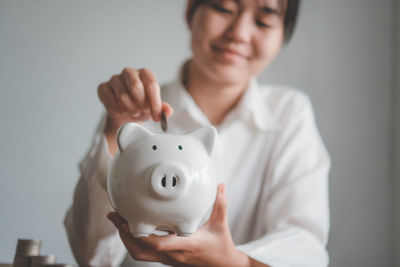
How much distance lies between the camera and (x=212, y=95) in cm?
122

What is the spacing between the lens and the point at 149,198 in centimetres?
54

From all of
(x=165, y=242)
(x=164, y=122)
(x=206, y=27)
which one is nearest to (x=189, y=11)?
(x=206, y=27)

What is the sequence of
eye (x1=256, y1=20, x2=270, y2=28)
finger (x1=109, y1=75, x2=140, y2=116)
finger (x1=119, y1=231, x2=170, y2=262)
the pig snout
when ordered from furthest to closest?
eye (x1=256, y1=20, x2=270, y2=28), finger (x1=109, y1=75, x2=140, y2=116), finger (x1=119, y1=231, x2=170, y2=262), the pig snout

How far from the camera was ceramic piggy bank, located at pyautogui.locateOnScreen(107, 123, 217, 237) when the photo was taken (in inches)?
21.3

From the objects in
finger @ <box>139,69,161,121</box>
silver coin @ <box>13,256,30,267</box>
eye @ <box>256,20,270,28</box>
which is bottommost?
silver coin @ <box>13,256,30,267</box>

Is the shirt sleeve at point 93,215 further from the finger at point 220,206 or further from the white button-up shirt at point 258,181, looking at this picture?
the finger at point 220,206

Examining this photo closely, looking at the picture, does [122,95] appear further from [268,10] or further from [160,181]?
[268,10]

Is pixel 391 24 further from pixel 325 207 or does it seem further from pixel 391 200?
pixel 325 207

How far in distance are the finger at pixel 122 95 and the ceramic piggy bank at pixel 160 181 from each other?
0.20m

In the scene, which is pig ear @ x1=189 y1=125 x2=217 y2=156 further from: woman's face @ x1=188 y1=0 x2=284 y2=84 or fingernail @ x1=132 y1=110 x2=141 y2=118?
woman's face @ x1=188 y1=0 x2=284 y2=84

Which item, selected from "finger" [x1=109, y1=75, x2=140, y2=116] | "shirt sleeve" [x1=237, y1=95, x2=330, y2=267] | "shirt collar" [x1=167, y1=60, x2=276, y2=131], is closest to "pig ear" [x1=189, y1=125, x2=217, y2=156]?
"finger" [x1=109, y1=75, x2=140, y2=116]

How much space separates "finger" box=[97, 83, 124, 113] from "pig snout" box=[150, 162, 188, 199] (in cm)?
34

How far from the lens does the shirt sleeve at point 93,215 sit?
3.05 ft

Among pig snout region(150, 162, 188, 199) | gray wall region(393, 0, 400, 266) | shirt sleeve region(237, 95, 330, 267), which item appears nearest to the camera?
pig snout region(150, 162, 188, 199)
